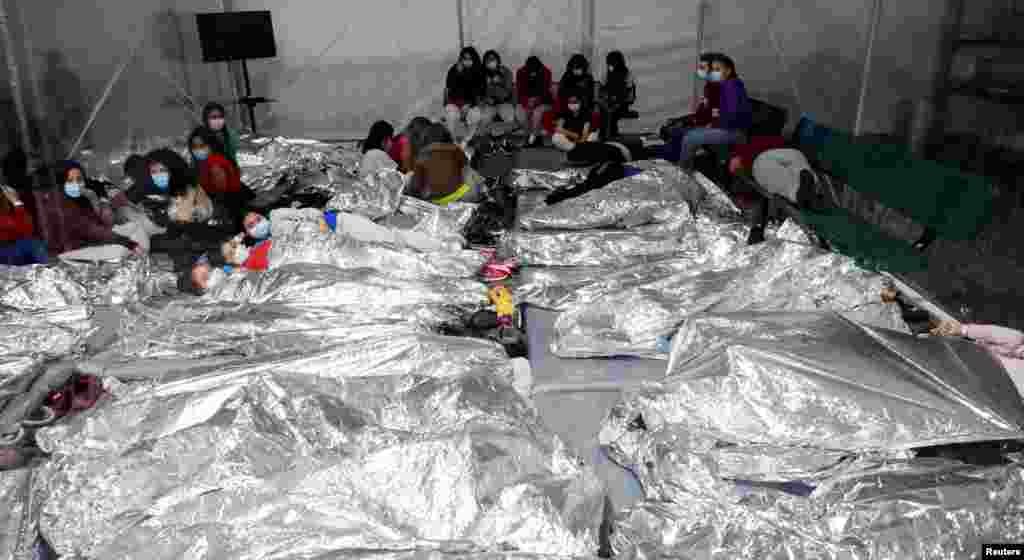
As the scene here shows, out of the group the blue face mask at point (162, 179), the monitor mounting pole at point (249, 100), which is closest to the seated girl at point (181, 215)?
the blue face mask at point (162, 179)

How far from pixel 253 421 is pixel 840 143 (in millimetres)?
3338

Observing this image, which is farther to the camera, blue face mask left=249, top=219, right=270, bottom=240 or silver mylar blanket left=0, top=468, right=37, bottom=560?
blue face mask left=249, top=219, right=270, bottom=240

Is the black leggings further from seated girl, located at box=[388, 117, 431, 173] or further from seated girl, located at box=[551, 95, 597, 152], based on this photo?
seated girl, located at box=[388, 117, 431, 173]

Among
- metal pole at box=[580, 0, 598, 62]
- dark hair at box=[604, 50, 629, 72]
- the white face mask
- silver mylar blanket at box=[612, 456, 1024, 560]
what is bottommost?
silver mylar blanket at box=[612, 456, 1024, 560]

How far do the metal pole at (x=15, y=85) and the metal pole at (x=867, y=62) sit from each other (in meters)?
4.17

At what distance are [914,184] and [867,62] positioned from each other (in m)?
1.01

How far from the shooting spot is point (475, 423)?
1472 mm

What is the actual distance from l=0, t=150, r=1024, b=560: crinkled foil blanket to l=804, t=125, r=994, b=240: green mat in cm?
78

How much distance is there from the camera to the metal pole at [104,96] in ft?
12.2

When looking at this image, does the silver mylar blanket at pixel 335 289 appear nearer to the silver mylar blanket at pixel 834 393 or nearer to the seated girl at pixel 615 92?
the silver mylar blanket at pixel 834 393

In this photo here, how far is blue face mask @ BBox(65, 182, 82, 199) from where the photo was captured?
2.96 m

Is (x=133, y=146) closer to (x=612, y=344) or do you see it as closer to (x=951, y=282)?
(x=612, y=344)

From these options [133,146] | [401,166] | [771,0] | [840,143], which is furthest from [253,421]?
[771,0]

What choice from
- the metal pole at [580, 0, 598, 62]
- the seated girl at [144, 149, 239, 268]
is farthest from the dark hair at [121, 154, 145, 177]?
the metal pole at [580, 0, 598, 62]
